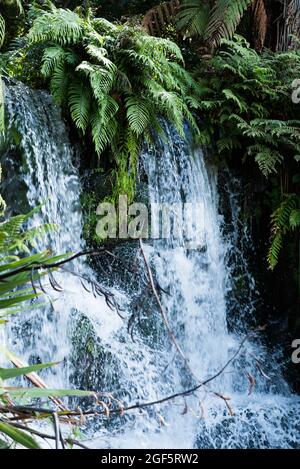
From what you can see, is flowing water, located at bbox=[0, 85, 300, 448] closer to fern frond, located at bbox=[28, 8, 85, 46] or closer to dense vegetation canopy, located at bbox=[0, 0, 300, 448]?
dense vegetation canopy, located at bbox=[0, 0, 300, 448]

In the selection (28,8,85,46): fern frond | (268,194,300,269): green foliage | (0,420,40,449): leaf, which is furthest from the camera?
(268,194,300,269): green foliage

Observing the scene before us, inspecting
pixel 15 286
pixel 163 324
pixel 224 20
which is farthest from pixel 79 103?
pixel 15 286

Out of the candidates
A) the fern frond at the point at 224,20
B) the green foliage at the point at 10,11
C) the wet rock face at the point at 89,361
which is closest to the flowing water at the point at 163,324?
the wet rock face at the point at 89,361

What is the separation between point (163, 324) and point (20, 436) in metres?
3.32

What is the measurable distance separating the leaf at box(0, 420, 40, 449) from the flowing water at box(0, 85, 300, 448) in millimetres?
2243

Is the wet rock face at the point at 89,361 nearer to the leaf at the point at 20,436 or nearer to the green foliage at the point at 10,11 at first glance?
the leaf at the point at 20,436

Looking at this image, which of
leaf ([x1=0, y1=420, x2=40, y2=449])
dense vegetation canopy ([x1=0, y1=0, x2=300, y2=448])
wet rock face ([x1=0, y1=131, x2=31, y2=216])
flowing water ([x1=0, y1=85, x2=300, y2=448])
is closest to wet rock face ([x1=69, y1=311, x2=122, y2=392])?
flowing water ([x1=0, y1=85, x2=300, y2=448])

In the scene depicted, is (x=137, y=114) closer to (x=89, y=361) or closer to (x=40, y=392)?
(x=89, y=361)

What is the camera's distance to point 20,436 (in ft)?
4.52

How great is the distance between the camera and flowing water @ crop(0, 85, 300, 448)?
4105mm

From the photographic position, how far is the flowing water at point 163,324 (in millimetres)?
4105

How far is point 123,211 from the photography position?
15.8ft
